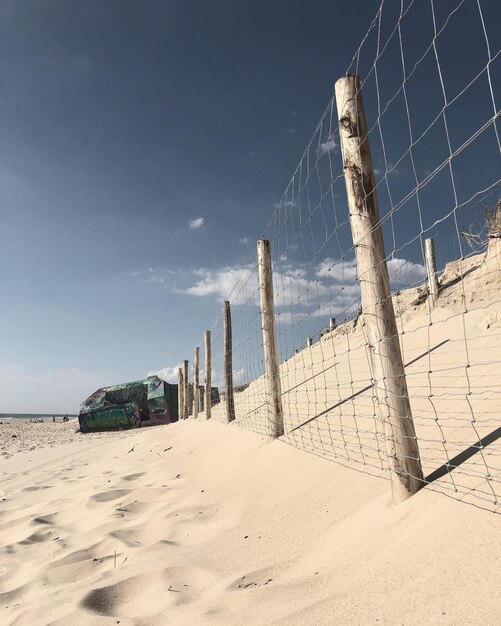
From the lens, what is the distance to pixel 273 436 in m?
4.62

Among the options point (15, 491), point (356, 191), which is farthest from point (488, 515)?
point (15, 491)

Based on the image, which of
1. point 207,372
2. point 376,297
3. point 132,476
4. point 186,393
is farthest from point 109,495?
point 186,393

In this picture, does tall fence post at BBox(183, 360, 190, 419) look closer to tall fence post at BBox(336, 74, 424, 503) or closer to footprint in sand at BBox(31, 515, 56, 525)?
footprint in sand at BBox(31, 515, 56, 525)

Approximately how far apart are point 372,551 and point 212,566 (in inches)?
30.7

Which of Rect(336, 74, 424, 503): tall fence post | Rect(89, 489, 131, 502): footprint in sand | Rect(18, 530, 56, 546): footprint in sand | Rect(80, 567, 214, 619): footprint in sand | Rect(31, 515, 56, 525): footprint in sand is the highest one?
Rect(336, 74, 424, 503): tall fence post

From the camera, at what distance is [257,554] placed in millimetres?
2260

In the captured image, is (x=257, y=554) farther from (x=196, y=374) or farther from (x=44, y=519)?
(x=196, y=374)

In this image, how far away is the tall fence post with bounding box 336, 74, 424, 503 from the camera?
2266 mm

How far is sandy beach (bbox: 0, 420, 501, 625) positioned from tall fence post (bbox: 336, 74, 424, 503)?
177 mm

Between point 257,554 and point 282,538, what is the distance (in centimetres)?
18

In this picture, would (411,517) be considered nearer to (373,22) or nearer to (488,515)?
(488,515)

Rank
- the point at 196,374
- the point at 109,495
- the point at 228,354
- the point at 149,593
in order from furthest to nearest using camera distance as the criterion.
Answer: the point at 196,374 < the point at 228,354 < the point at 109,495 < the point at 149,593

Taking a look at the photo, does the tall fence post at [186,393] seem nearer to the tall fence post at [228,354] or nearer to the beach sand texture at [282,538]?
the tall fence post at [228,354]

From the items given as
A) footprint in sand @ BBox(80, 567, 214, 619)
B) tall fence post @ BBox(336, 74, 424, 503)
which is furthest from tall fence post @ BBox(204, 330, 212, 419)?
footprint in sand @ BBox(80, 567, 214, 619)
